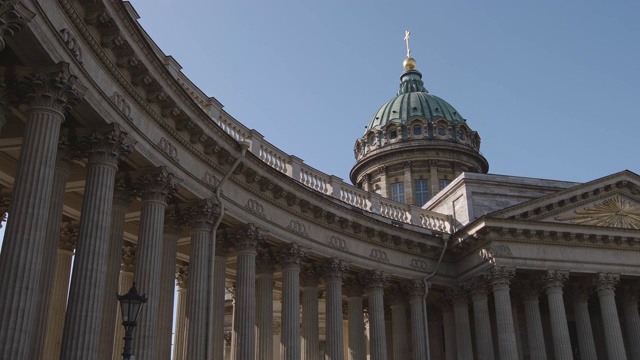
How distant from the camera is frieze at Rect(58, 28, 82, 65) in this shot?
56.3ft

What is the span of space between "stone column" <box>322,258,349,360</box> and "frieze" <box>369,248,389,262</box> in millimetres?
2233

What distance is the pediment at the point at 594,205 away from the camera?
3494cm

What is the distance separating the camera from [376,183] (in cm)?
6128

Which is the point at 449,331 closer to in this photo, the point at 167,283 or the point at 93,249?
the point at 167,283

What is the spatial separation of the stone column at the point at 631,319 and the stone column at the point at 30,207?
29.8 meters

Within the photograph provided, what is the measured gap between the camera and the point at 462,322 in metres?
35.5

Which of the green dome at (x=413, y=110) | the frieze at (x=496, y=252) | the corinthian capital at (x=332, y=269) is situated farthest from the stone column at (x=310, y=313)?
the green dome at (x=413, y=110)

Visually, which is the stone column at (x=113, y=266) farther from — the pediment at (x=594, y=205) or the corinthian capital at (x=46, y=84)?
the pediment at (x=594, y=205)

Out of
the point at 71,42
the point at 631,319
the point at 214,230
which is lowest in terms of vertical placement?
the point at 631,319

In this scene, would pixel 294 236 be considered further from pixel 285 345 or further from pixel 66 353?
pixel 66 353

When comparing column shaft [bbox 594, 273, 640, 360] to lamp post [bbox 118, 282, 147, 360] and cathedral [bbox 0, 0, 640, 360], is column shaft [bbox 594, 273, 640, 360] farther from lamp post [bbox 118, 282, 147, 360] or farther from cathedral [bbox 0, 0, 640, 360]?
lamp post [bbox 118, 282, 147, 360]

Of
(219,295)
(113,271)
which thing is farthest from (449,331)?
(113,271)

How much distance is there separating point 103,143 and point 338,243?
47.3ft

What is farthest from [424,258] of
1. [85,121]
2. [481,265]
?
[85,121]
